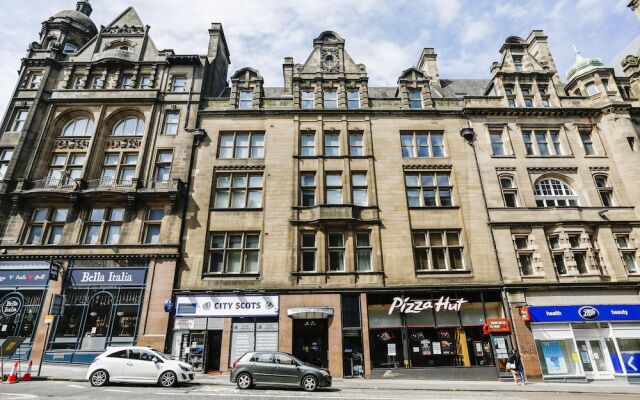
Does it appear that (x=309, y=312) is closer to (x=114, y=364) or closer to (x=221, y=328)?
(x=221, y=328)

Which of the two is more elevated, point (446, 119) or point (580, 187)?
point (446, 119)

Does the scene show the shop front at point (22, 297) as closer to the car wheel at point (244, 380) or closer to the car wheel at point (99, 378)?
the car wheel at point (99, 378)

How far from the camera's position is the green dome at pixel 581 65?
2817cm

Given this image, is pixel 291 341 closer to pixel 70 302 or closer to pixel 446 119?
pixel 70 302

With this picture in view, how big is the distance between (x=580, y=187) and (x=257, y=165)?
76.2ft

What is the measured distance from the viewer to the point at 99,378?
47.3 feet

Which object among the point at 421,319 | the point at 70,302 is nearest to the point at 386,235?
the point at 421,319

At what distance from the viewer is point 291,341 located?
20.2 m

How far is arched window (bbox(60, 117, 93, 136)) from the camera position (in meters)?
26.3

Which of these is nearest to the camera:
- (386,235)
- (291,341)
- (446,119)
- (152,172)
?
(291,341)

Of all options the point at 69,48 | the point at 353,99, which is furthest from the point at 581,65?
the point at 69,48

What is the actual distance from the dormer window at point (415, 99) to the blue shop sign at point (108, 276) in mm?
22893

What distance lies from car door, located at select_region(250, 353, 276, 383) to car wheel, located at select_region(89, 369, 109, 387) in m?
6.02

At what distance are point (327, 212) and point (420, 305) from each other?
8206mm
